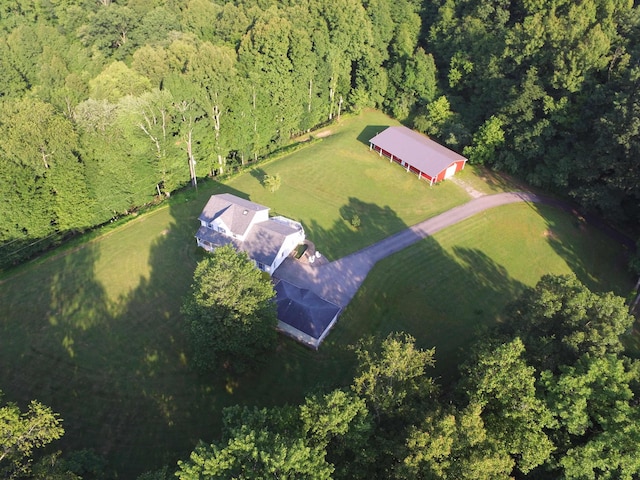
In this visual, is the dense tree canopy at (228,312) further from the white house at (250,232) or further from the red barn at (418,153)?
the red barn at (418,153)

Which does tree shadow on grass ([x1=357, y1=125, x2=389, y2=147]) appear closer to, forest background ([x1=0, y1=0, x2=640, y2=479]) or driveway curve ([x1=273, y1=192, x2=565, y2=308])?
forest background ([x1=0, y1=0, x2=640, y2=479])

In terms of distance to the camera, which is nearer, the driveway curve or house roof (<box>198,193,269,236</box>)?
the driveway curve

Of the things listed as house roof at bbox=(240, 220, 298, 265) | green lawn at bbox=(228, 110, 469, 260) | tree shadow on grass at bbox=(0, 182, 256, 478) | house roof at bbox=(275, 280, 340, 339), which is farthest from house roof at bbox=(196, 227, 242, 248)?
green lawn at bbox=(228, 110, 469, 260)

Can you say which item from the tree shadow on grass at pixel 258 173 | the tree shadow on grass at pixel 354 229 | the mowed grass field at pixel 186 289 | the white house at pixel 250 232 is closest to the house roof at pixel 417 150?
the mowed grass field at pixel 186 289

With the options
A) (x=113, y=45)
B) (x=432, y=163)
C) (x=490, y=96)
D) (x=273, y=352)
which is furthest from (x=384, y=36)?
(x=273, y=352)

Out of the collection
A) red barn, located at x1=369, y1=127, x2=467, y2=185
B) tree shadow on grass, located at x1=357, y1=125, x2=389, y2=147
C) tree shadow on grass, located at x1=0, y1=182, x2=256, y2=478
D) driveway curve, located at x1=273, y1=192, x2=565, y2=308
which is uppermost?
red barn, located at x1=369, y1=127, x2=467, y2=185

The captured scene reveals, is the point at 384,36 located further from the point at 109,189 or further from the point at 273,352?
the point at 273,352
